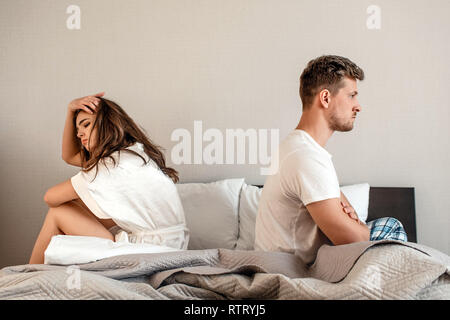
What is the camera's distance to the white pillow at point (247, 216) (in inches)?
82.0

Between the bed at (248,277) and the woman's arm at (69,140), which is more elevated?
the woman's arm at (69,140)

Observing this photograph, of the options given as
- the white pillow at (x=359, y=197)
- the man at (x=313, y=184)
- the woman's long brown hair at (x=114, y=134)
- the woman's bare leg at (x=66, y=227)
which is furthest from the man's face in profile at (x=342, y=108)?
the woman's bare leg at (x=66, y=227)

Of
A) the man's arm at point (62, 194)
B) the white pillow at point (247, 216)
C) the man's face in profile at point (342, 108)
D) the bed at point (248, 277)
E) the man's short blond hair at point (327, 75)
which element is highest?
the man's short blond hair at point (327, 75)

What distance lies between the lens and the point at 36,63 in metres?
2.54

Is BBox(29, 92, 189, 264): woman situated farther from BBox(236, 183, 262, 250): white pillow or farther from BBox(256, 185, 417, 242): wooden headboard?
BBox(256, 185, 417, 242): wooden headboard

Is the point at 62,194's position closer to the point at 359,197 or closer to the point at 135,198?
the point at 135,198

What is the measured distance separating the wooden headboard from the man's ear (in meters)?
0.82

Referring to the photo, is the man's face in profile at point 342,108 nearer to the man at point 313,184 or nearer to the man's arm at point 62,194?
the man at point 313,184

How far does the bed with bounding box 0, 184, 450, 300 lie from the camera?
979 mm

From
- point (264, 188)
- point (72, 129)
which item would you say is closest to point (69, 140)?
point (72, 129)

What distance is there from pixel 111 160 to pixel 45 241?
0.42 m

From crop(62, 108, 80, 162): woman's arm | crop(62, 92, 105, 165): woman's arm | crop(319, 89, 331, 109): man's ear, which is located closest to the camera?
crop(319, 89, 331, 109): man's ear

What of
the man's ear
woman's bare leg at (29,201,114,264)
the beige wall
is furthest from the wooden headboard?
woman's bare leg at (29,201,114,264)
